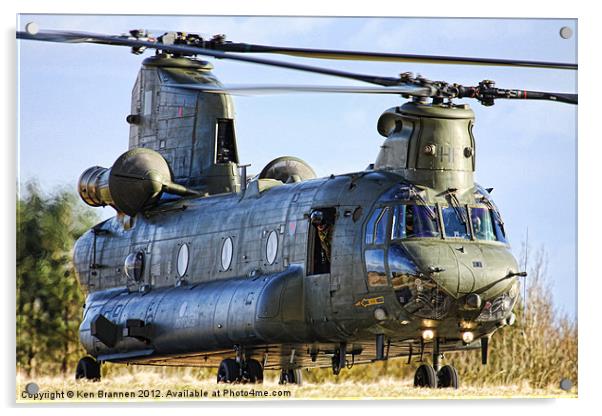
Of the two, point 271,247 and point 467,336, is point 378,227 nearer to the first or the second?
point 467,336

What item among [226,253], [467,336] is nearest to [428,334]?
[467,336]

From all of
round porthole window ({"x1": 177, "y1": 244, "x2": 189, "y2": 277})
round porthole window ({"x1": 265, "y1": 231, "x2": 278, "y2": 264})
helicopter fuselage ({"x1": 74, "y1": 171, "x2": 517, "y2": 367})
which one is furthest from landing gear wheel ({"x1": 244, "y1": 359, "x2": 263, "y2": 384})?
round porthole window ({"x1": 177, "y1": 244, "x2": 189, "y2": 277})

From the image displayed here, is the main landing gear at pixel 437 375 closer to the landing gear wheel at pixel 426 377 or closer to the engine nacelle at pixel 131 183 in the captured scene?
the landing gear wheel at pixel 426 377

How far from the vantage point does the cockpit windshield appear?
96.3 feet

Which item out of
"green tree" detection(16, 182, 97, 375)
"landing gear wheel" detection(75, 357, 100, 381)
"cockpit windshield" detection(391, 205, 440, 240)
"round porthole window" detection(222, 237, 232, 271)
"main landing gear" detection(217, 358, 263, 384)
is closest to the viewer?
"cockpit windshield" detection(391, 205, 440, 240)

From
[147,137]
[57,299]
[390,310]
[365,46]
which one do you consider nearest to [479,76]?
[365,46]

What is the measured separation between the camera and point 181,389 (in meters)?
28.5

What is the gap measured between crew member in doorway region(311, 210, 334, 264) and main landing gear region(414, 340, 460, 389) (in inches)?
86.0

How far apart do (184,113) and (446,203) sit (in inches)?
263

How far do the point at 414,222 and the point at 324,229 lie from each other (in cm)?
152

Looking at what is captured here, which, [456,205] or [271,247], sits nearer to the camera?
[456,205]

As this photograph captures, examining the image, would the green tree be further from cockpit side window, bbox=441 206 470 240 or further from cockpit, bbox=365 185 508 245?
cockpit side window, bbox=441 206 470 240

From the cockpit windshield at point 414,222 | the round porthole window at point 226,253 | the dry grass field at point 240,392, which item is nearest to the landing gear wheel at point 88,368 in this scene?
the round porthole window at point 226,253

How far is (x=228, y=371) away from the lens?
30.7 metres
